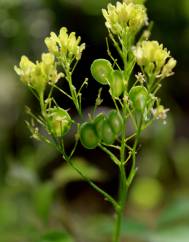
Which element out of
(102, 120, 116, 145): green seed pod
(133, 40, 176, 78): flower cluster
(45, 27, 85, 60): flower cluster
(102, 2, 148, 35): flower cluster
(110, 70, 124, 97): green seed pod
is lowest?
(102, 120, 116, 145): green seed pod

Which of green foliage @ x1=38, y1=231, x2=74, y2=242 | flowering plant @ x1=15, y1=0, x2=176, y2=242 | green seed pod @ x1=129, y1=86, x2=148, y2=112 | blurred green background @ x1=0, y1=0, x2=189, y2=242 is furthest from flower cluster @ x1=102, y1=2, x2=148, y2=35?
blurred green background @ x1=0, y1=0, x2=189, y2=242

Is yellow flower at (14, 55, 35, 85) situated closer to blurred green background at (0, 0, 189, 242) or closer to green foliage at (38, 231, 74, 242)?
green foliage at (38, 231, 74, 242)

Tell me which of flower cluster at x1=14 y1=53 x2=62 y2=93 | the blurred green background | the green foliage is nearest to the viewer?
flower cluster at x1=14 y1=53 x2=62 y2=93

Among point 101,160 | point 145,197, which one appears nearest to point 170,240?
point 145,197

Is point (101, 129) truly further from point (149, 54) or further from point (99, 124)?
point (149, 54)

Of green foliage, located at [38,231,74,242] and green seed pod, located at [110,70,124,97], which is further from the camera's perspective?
green foliage, located at [38,231,74,242]

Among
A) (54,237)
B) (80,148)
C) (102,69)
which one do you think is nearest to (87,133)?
(102,69)

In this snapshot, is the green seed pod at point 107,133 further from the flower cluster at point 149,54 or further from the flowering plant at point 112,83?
the flower cluster at point 149,54

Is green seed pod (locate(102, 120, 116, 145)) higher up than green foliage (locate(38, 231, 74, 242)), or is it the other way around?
green seed pod (locate(102, 120, 116, 145))

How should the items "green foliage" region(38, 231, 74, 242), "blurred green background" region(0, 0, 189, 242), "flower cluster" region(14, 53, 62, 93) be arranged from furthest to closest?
"blurred green background" region(0, 0, 189, 242) → "green foliage" region(38, 231, 74, 242) → "flower cluster" region(14, 53, 62, 93)
